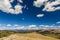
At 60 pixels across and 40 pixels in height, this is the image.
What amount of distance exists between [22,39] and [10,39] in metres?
5.60

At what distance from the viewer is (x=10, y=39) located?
6050cm

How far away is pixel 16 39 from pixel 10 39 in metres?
3.09

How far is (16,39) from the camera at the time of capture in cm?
5938

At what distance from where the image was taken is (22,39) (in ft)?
196

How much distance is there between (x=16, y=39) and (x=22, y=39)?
8.92 ft
